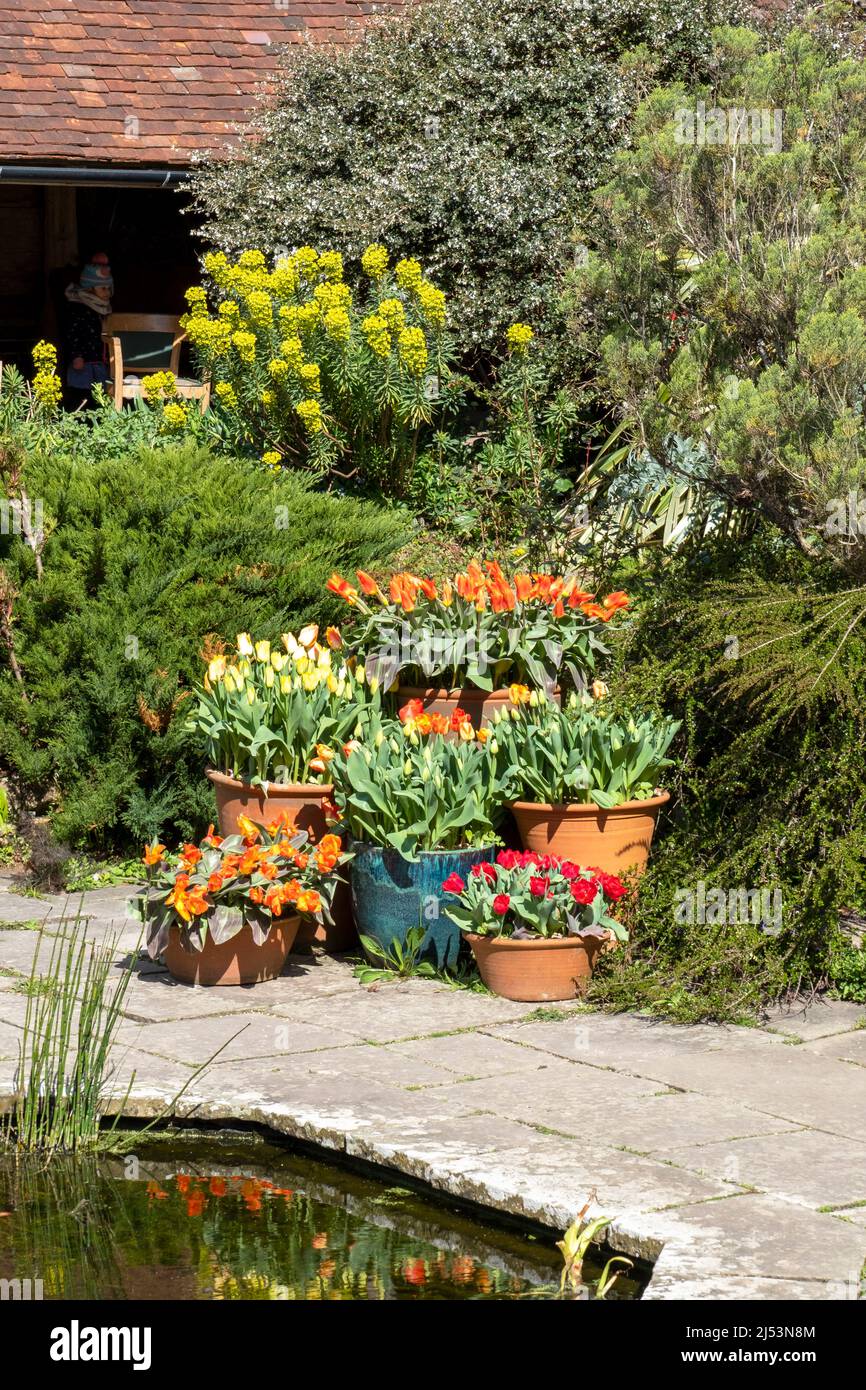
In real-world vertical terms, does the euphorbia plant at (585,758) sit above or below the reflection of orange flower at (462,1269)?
above

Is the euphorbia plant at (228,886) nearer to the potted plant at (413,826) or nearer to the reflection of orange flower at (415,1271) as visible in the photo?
the potted plant at (413,826)

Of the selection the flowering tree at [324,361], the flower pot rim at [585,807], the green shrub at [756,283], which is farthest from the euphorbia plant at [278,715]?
the flowering tree at [324,361]

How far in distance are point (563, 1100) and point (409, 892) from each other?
135 centimetres

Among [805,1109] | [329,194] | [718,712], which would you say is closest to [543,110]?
[329,194]

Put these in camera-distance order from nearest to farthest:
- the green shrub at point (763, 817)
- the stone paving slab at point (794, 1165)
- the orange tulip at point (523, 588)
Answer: the stone paving slab at point (794, 1165)
the green shrub at point (763, 817)
the orange tulip at point (523, 588)

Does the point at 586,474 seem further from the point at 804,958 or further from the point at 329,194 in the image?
the point at 804,958

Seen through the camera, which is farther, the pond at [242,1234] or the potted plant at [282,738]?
the potted plant at [282,738]

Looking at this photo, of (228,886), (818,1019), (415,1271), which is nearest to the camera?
(415,1271)

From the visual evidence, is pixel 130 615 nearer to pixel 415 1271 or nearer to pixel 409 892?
pixel 409 892

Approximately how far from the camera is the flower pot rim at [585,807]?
6137 millimetres

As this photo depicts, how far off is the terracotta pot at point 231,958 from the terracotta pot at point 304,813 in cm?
36

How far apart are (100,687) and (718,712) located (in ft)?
9.44

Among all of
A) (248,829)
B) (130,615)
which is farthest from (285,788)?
(130,615)

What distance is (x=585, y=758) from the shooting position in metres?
6.18
